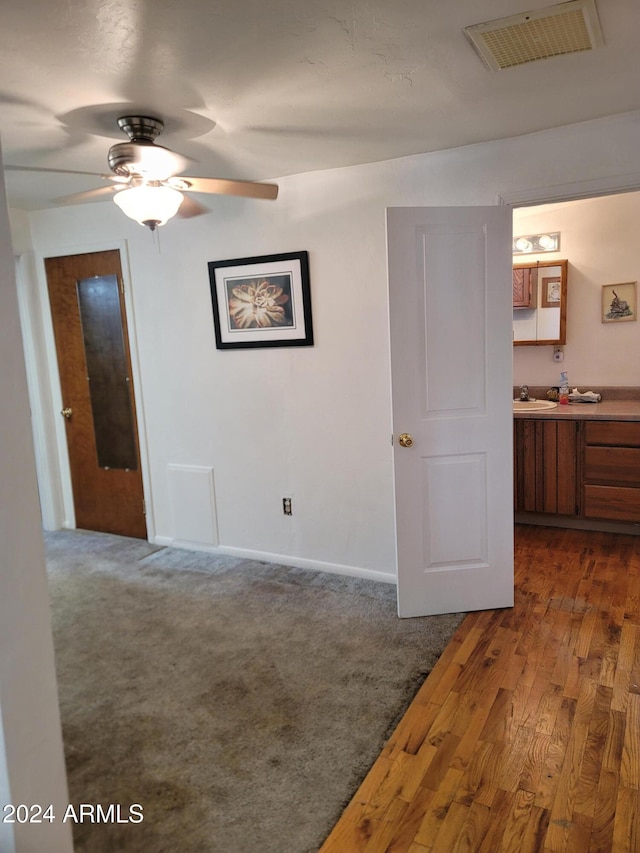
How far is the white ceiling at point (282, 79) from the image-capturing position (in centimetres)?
167

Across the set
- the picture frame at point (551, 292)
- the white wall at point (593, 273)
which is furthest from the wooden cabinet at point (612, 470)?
the picture frame at point (551, 292)

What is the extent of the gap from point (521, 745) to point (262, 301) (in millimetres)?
2631

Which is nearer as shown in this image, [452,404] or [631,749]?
[631,749]

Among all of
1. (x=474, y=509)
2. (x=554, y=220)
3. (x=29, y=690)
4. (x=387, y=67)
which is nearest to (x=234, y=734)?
(x=29, y=690)

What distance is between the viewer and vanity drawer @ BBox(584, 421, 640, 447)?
375cm

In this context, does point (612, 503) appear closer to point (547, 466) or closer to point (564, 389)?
point (547, 466)

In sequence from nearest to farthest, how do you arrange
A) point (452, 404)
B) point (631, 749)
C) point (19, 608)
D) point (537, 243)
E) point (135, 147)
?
point (19, 608), point (631, 749), point (135, 147), point (452, 404), point (537, 243)

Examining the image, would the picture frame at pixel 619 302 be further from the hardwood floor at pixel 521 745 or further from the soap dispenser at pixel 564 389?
the hardwood floor at pixel 521 745

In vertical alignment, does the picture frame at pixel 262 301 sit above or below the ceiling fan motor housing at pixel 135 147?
below

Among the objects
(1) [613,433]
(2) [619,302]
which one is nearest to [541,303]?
(2) [619,302]

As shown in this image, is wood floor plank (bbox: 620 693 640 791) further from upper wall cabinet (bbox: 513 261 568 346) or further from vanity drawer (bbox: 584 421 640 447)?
upper wall cabinet (bbox: 513 261 568 346)

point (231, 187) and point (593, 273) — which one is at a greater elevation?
point (231, 187)

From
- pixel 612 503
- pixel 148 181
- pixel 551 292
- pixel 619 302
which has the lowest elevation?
pixel 612 503

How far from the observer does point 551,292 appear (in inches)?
176
